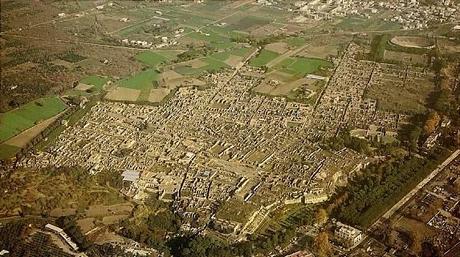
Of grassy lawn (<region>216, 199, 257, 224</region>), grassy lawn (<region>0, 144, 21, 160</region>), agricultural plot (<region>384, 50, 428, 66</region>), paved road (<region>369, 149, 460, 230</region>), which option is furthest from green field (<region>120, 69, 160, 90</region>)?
paved road (<region>369, 149, 460, 230</region>)

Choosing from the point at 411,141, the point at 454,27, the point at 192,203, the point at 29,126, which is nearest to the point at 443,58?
the point at 454,27

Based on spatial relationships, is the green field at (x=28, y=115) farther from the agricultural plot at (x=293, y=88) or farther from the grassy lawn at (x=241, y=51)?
the grassy lawn at (x=241, y=51)

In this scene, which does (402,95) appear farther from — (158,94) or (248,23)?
(248,23)

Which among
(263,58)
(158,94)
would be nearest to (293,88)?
(263,58)

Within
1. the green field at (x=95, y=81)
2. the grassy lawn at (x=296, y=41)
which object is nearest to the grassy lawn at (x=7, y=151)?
the green field at (x=95, y=81)

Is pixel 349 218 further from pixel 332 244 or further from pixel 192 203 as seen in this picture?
pixel 192 203
